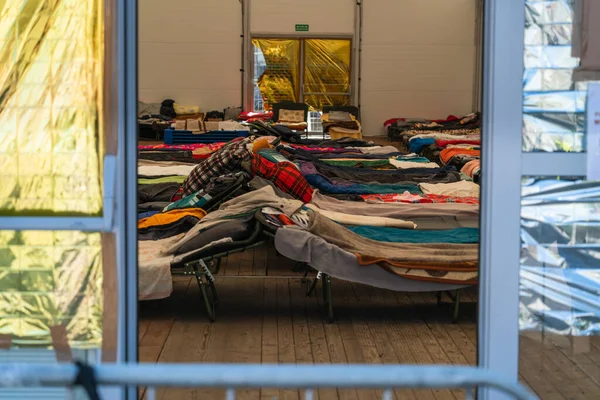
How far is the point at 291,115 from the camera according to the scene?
15047 millimetres

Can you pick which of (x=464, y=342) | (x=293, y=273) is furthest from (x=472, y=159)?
(x=464, y=342)

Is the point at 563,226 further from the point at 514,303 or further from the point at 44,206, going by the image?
the point at 44,206

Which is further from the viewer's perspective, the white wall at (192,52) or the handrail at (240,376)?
the white wall at (192,52)

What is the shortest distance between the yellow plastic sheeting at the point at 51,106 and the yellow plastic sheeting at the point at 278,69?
14.0 m

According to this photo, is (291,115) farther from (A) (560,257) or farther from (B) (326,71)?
(A) (560,257)

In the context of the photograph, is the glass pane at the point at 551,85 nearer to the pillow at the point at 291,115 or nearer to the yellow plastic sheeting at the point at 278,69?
the pillow at the point at 291,115

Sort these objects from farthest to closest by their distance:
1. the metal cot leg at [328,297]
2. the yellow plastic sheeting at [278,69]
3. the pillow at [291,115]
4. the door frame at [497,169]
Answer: the yellow plastic sheeting at [278,69], the pillow at [291,115], the metal cot leg at [328,297], the door frame at [497,169]

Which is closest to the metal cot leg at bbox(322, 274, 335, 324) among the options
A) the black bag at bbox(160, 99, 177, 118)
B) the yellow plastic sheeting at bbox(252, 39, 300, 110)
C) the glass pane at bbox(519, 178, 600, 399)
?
the glass pane at bbox(519, 178, 600, 399)

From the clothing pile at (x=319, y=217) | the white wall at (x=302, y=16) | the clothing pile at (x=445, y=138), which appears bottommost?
the clothing pile at (x=319, y=217)

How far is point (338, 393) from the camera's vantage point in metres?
3.64

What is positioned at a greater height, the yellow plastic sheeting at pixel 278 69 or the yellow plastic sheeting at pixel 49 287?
the yellow plastic sheeting at pixel 278 69

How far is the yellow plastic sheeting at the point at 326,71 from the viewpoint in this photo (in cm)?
1634

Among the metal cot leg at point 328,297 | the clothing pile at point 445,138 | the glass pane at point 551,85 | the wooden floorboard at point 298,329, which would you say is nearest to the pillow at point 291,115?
the clothing pile at point 445,138

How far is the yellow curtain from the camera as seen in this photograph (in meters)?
2.32
